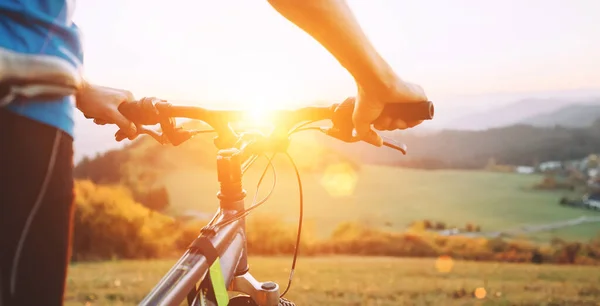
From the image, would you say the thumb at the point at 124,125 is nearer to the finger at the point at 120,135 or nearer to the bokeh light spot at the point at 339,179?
the finger at the point at 120,135

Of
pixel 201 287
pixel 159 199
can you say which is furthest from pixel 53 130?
pixel 159 199

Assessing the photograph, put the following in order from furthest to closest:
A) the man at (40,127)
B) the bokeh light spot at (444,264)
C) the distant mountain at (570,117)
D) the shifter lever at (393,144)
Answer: the distant mountain at (570,117), the bokeh light spot at (444,264), the shifter lever at (393,144), the man at (40,127)

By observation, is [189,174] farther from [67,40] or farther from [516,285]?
[67,40]

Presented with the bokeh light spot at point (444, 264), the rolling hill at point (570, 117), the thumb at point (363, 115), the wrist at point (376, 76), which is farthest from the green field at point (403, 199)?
the wrist at point (376, 76)

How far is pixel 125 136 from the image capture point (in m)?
1.21

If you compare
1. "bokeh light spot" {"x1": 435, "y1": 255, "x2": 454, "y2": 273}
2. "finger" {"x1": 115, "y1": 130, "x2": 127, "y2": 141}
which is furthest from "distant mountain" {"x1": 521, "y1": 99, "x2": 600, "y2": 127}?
"finger" {"x1": 115, "y1": 130, "x2": 127, "y2": 141}

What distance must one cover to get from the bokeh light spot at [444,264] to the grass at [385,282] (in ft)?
0.14

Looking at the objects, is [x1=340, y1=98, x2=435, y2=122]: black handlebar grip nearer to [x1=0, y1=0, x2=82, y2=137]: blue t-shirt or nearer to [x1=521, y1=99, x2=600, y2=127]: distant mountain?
[x1=0, y1=0, x2=82, y2=137]: blue t-shirt

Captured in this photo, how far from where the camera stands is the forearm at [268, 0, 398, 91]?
29.6 inches

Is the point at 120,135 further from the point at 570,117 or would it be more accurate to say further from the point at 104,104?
the point at 570,117

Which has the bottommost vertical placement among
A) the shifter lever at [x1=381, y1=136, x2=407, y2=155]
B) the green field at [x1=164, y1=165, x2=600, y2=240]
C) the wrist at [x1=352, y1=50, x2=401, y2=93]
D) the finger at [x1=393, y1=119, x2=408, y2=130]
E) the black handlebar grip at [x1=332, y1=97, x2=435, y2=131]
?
the green field at [x1=164, y1=165, x2=600, y2=240]

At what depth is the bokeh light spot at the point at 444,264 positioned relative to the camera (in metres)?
3.82

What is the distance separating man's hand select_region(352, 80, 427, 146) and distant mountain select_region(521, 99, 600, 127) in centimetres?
477

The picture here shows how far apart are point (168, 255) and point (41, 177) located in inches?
146
